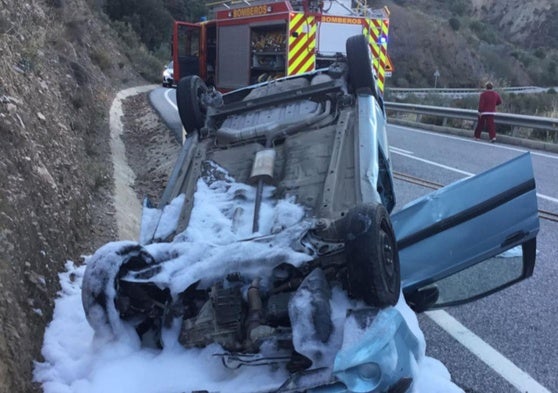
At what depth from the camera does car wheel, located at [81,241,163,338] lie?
3012 mm

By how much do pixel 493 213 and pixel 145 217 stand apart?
2068 millimetres

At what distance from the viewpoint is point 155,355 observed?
9.81 feet

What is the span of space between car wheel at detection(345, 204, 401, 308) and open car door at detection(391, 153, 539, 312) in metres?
0.58

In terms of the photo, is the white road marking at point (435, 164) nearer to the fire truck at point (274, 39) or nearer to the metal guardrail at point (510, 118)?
the fire truck at point (274, 39)

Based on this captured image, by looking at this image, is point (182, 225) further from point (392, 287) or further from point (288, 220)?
point (392, 287)

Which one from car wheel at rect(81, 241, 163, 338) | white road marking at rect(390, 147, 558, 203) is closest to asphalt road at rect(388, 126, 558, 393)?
white road marking at rect(390, 147, 558, 203)

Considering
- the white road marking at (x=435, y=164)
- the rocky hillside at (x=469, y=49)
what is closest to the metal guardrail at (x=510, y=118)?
Answer: the white road marking at (x=435, y=164)

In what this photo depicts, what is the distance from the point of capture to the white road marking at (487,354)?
3.32 metres

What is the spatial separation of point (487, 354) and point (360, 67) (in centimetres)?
231

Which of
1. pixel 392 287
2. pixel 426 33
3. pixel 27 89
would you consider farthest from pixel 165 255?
pixel 426 33

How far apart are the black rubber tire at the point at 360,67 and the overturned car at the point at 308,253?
0.21 ft

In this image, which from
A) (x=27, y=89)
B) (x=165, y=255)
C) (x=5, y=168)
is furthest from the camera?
(x=27, y=89)

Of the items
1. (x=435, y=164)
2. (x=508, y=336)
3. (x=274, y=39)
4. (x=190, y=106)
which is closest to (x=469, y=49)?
(x=274, y=39)

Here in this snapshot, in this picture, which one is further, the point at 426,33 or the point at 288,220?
the point at 426,33
